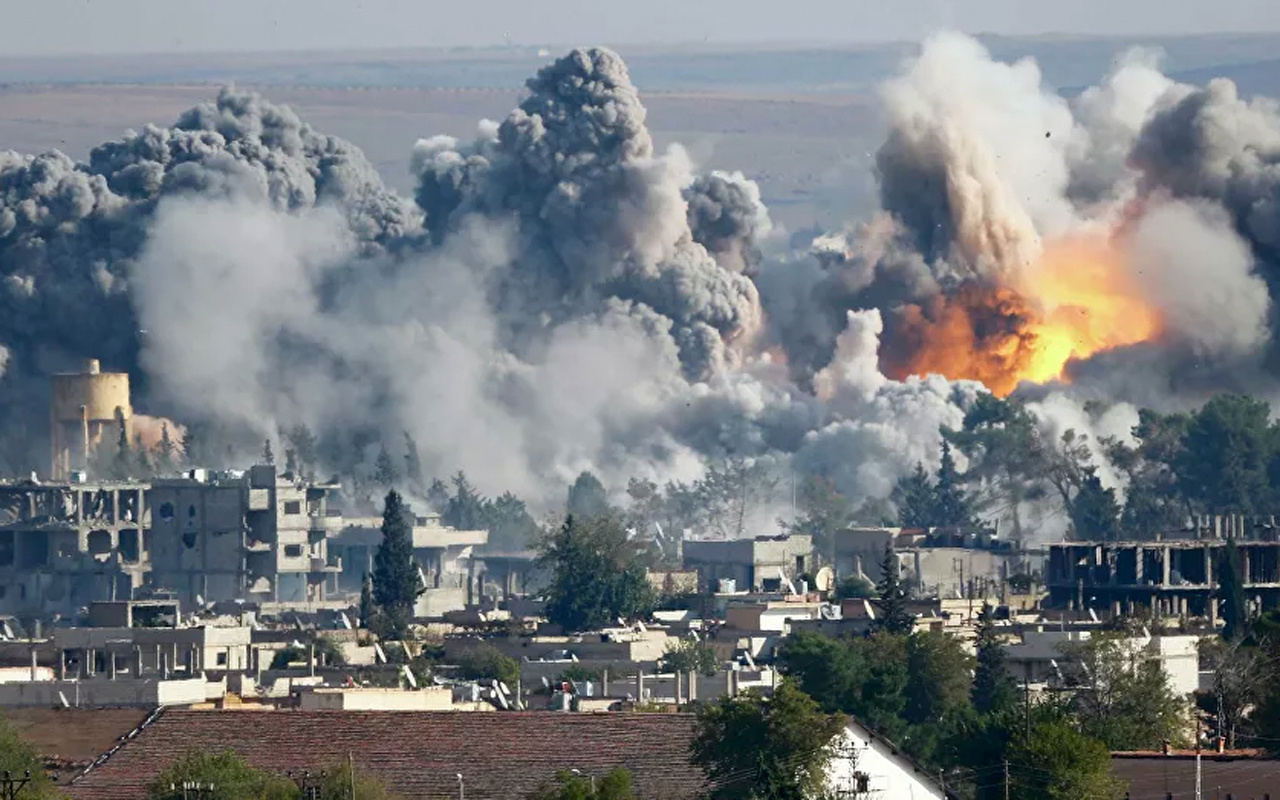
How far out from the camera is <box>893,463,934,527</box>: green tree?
602 feet

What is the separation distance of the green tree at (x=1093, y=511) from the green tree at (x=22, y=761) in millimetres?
87902

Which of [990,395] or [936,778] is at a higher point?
[990,395]

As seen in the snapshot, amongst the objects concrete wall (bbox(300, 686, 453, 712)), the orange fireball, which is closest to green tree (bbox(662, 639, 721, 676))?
concrete wall (bbox(300, 686, 453, 712))

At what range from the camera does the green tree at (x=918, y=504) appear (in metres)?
184

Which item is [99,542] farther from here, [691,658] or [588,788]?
[588,788]

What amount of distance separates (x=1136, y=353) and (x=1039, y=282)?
517cm

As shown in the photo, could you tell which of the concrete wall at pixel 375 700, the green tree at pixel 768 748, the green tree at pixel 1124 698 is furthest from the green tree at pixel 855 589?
the green tree at pixel 768 748

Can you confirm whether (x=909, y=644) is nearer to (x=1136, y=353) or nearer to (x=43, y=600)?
(x=43, y=600)

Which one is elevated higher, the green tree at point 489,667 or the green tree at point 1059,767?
the green tree at point 489,667

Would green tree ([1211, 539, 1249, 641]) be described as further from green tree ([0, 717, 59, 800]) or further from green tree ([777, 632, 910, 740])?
green tree ([0, 717, 59, 800])

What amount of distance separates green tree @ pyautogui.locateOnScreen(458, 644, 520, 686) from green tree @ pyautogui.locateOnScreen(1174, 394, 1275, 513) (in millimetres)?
62735

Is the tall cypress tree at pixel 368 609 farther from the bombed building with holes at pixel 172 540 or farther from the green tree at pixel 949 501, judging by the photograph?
the green tree at pixel 949 501

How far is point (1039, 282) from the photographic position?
195750 mm

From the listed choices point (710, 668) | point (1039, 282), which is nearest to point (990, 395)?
point (1039, 282)
